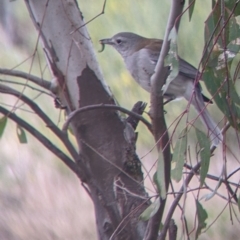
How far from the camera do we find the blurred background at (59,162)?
289 cm

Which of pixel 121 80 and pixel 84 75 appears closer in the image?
pixel 84 75

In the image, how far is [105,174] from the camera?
1.29 metres

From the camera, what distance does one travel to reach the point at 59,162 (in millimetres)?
3178

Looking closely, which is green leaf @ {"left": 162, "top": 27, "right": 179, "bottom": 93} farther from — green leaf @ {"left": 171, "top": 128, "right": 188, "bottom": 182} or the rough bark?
the rough bark

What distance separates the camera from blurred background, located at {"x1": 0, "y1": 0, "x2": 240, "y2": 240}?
9.50 feet

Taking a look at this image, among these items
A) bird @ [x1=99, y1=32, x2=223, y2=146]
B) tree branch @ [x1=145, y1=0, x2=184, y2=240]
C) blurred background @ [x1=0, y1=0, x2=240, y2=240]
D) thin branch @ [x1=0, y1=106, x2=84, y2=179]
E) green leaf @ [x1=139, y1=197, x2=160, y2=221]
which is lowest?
green leaf @ [x1=139, y1=197, x2=160, y2=221]

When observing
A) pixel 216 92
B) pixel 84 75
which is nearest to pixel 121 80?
pixel 84 75

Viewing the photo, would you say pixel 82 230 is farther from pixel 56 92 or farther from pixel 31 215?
pixel 56 92

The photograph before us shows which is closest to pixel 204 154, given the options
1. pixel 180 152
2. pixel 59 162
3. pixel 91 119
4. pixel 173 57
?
pixel 180 152

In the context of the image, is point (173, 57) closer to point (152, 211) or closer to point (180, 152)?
point (180, 152)

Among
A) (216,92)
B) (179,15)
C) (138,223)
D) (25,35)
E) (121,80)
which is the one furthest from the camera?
(25,35)

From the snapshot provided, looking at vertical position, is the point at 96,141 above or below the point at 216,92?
above

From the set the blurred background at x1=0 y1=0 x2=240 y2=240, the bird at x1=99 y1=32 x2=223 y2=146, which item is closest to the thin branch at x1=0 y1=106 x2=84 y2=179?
the bird at x1=99 y1=32 x2=223 y2=146

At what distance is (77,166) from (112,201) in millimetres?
136
